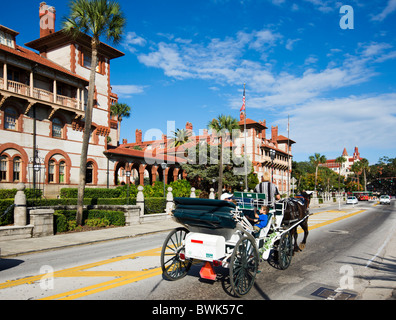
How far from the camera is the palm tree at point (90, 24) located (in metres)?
16.9

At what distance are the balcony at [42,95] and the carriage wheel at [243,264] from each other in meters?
23.8

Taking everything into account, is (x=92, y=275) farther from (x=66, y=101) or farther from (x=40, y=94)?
(x=66, y=101)

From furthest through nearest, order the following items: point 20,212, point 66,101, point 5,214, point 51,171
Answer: point 66,101, point 51,171, point 5,214, point 20,212

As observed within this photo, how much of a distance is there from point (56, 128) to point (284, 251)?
2588 centimetres

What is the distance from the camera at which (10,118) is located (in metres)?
23.6

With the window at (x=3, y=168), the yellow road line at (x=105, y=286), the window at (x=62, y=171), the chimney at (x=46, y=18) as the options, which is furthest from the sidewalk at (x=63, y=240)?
the chimney at (x=46, y=18)

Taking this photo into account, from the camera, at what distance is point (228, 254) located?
5758mm

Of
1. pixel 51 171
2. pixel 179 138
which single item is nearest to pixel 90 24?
pixel 51 171

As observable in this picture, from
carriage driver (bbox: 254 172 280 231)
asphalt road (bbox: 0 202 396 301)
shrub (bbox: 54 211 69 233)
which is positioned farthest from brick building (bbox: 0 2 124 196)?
carriage driver (bbox: 254 172 280 231)

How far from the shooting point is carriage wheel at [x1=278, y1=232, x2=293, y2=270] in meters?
7.14
